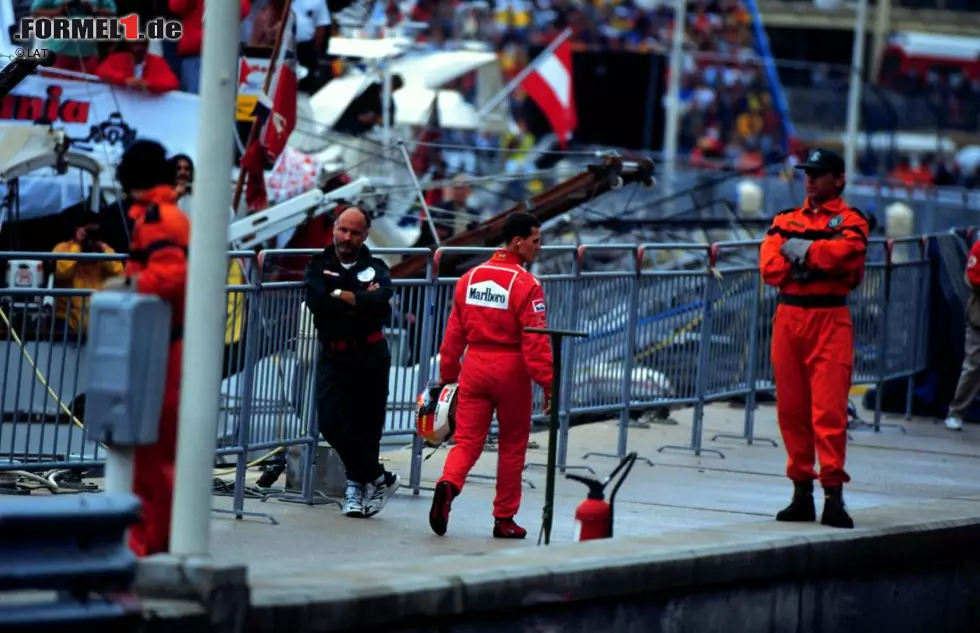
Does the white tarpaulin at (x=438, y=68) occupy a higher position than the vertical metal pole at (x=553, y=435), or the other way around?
the white tarpaulin at (x=438, y=68)

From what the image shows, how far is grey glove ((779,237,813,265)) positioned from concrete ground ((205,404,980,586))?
1422mm

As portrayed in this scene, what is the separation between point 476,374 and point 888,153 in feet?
142

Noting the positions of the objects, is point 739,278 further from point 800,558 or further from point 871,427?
point 800,558

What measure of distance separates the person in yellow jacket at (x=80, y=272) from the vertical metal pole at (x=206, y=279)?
354cm

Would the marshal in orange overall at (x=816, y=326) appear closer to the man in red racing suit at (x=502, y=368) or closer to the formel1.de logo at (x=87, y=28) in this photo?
→ the man in red racing suit at (x=502, y=368)

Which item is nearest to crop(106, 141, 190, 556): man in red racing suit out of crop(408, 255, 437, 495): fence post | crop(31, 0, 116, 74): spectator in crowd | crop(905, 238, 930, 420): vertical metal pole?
crop(408, 255, 437, 495): fence post

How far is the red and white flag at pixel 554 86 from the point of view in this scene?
28.9 m

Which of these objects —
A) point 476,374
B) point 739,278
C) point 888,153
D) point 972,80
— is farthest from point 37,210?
point 972,80

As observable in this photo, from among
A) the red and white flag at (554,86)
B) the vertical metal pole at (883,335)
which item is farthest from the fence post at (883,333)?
the red and white flag at (554,86)

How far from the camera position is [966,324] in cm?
1653

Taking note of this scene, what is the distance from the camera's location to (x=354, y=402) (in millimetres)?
10820

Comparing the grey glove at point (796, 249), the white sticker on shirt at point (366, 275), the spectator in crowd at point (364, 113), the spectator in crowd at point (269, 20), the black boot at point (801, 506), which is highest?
the spectator in crowd at point (269, 20)

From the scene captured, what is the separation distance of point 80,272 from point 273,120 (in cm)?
497

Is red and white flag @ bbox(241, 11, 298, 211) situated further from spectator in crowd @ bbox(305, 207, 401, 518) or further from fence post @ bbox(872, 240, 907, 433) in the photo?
spectator in crowd @ bbox(305, 207, 401, 518)
